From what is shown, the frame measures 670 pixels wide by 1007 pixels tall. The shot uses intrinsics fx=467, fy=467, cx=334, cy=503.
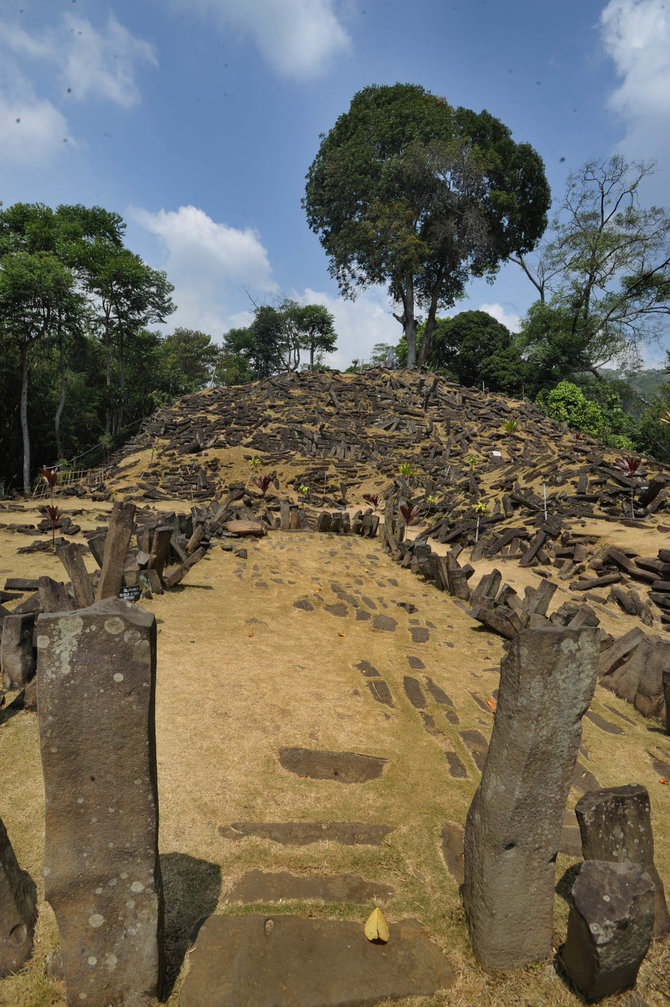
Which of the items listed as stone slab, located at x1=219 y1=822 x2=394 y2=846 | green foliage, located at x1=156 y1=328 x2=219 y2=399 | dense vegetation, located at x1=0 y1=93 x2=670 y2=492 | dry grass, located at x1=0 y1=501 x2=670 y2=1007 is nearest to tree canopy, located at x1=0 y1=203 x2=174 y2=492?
dense vegetation, located at x1=0 y1=93 x2=670 y2=492

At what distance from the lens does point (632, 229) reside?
1294 inches

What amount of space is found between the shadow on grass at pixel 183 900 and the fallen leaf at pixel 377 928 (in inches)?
35.9

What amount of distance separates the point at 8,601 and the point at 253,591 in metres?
3.78

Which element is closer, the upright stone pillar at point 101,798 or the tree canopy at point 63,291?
the upright stone pillar at point 101,798

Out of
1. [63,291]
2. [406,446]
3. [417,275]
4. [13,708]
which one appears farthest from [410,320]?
[13,708]

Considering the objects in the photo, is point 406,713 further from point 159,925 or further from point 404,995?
point 159,925

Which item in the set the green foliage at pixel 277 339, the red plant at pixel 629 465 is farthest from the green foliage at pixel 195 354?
the red plant at pixel 629 465

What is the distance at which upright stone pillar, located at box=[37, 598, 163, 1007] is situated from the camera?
2.11 m

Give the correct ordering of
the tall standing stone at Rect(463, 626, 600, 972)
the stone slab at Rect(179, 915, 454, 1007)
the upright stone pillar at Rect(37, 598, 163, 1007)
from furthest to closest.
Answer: the tall standing stone at Rect(463, 626, 600, 972), the stone slab at Rect(179, 915, 454, 1007), the upright stone pillar at Rect(37, 598, 163, 1007)

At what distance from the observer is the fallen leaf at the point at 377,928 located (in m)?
2.59

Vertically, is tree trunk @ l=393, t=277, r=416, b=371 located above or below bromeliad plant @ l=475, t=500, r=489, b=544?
above

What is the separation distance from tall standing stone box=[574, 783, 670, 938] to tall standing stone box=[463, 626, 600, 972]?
0.20 m

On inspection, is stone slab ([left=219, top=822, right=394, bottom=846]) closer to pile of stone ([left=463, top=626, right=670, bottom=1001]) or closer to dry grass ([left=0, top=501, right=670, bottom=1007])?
dry grass ([left=0, top=501, right=670, bottom=1007])

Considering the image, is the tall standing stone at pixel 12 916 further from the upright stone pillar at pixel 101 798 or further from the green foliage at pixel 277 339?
the green foliage at pixel 277 339
